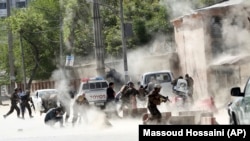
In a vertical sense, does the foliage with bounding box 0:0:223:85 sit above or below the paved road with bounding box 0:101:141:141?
above

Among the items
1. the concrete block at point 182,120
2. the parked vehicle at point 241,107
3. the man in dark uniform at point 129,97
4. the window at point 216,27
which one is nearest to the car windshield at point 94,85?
the window at point 216,27

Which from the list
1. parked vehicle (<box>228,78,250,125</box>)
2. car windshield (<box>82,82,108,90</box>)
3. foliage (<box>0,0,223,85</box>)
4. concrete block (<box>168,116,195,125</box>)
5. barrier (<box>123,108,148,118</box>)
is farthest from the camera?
foliage (<box>0,0,223,85</box>)

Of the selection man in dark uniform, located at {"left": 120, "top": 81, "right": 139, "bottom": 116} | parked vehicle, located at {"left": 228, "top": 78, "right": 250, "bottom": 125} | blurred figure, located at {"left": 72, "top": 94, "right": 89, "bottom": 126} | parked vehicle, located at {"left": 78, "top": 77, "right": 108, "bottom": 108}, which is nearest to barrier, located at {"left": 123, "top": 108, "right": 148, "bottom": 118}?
man in dark uniform, located at {"left": 120, "top": 81, "right": 139, "bottom": 116}

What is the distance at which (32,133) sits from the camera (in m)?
21.7

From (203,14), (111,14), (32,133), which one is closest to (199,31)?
(203,14)

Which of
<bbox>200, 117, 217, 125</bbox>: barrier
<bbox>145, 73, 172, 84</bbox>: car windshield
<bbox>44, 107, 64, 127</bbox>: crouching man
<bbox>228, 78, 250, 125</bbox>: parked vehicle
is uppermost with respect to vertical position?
<bbox>228, 78, 250, 125</bbox>: parked vehicle

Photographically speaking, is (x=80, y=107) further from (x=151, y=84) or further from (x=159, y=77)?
(x=159, y=77)

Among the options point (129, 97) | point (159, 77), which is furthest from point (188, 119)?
point (159, 77)

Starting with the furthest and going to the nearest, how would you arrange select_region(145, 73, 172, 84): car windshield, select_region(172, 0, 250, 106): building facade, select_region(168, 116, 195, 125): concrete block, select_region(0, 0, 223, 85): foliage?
1. select_region(0, 0, 223, 85): foliage
2. select_region(172, 0, 250, 106): building facade
3. select_region(145, 73, 172, 84): car windshield
4. select_region(168, 116, 195, 125): concrete block

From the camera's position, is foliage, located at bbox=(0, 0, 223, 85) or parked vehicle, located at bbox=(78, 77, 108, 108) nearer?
parked vehicle, located at bbox=(78, 77, 108, 108)

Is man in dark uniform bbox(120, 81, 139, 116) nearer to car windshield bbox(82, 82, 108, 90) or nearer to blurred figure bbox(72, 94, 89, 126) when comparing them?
blurred figure bbox(72, 94, 89, 126)

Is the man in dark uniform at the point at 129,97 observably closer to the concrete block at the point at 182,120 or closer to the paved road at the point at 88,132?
the paved road at the point at 88,132

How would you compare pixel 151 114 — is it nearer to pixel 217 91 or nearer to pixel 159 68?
pixel 217 91

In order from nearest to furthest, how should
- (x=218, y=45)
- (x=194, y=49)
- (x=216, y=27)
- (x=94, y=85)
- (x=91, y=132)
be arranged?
1. (x=91, y=132)
2. (x=216, y=27)
3. (x=218, y=45)
4. (x=94, y=85)
5. (x=194, y=49)
